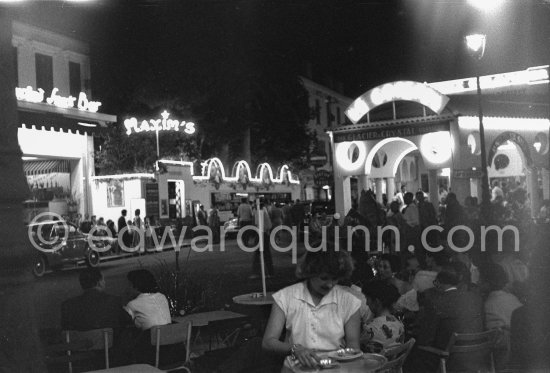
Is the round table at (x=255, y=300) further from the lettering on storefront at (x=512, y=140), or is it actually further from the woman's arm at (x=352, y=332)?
the lettering on storefront at (x=512, y=140)

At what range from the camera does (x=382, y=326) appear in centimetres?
552

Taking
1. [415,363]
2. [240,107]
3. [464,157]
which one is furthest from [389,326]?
[240,107]

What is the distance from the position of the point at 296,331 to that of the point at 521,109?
66.8ft

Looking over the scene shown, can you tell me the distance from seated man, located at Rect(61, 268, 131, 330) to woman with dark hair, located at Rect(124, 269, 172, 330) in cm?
10

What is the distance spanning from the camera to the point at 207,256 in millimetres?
24141

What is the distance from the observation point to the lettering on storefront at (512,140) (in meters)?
20.3

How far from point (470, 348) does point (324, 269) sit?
167 cm

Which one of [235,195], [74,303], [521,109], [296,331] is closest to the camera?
[296,331]

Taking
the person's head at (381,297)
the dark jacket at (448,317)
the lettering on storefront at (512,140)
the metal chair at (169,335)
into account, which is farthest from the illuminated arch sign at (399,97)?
the metal chair at (169,335)

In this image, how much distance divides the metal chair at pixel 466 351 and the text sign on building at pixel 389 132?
548 inches

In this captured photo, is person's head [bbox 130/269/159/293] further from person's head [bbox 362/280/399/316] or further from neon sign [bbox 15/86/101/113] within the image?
neon sign [bbox 15/86/101/113]

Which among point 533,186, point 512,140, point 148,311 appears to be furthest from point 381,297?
point 533,186

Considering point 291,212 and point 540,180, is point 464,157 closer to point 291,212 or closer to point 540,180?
point 540,180

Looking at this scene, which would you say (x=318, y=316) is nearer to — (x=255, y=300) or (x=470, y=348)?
(x=470, y=348)
